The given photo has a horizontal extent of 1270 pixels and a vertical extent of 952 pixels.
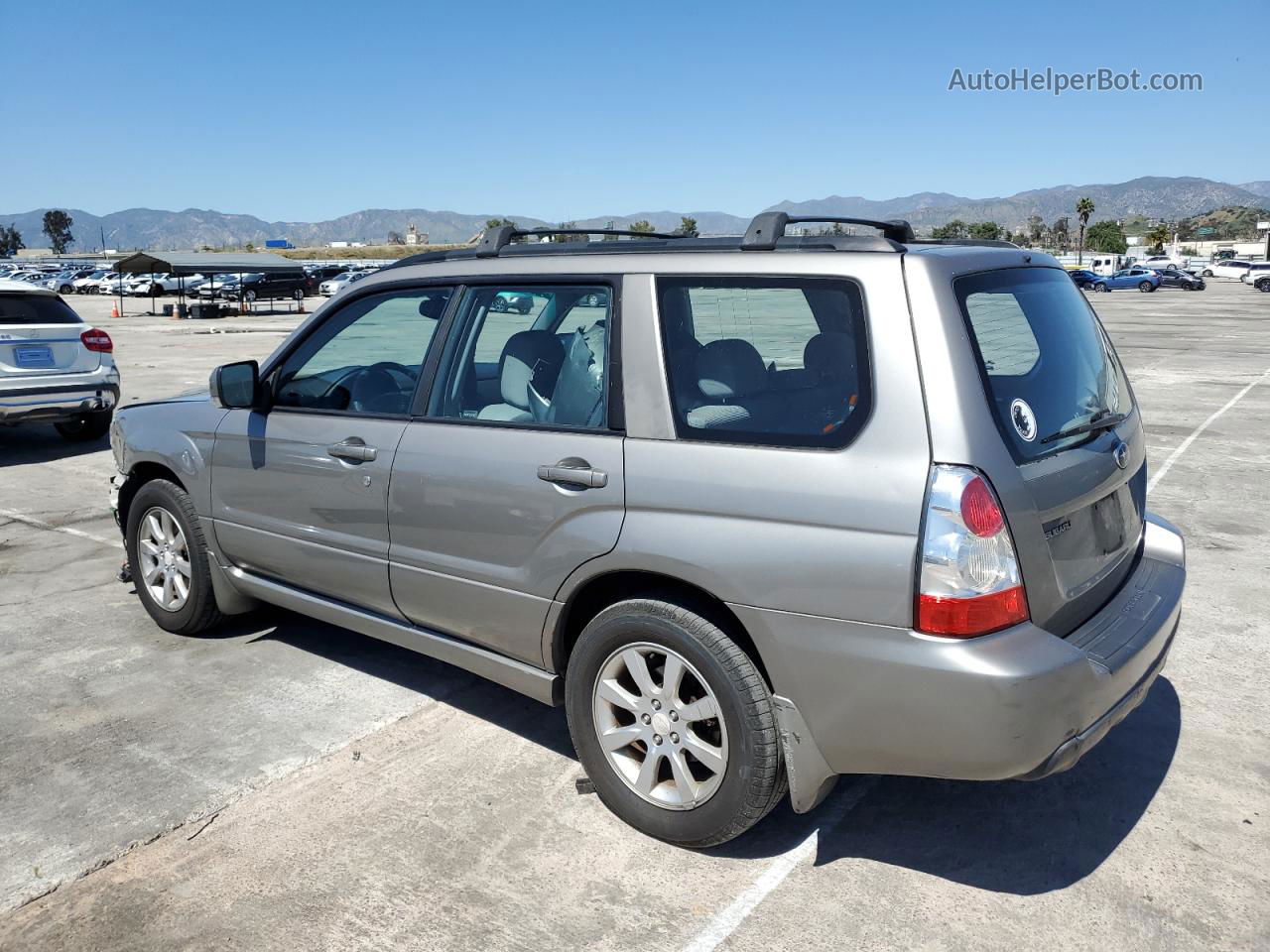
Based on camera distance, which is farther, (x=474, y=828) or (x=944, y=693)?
(x=474, y=828)

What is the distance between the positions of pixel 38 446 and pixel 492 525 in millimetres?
9223

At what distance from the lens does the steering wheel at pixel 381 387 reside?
156 inches

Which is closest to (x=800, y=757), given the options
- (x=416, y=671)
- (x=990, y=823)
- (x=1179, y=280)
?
(x=990, y=823)

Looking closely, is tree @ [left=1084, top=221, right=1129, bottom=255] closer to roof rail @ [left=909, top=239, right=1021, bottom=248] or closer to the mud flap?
roof rail @ [left=909, top=239, right=1021, bottom=248]

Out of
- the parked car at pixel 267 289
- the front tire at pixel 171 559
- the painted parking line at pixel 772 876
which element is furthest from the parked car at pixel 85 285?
the painted parking line at pixel 772 876

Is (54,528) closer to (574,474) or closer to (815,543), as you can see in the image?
(574,474)

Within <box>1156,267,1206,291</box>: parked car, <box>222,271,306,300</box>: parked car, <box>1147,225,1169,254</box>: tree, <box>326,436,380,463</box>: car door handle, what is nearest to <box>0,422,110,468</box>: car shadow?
<box>326,436,380,463</box>: car door handle

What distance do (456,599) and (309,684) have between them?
4.03 ft

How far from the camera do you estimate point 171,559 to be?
4957mm

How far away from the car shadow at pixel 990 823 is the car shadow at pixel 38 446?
901 centimetres

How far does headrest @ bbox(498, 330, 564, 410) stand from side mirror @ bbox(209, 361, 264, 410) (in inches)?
46.6

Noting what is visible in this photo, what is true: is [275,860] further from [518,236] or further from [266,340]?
[266,340]

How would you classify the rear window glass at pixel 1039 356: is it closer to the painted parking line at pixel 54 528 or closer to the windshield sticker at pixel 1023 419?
the windshield sticker at pixel 1023 419

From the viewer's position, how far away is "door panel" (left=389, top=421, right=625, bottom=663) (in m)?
3.23
